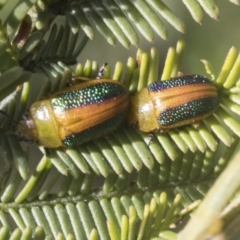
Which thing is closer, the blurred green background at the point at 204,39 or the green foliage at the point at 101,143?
the green foliage at the point at 101,143

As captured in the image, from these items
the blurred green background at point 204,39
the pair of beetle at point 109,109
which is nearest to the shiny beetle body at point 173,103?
the pair of beetle at point 109,109

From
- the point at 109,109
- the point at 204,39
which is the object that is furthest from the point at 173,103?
the point at 204,39

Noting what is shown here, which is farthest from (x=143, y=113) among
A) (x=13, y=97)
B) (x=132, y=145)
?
(x=13, y=97)

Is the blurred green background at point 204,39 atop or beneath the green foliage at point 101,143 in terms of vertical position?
beneath

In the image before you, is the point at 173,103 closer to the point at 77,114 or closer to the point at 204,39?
the point at 77,114

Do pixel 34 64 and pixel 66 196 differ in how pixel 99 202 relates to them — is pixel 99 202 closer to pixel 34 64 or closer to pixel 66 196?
pixel 66 196

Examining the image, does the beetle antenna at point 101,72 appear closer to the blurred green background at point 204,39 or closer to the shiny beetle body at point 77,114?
the shiny beetle body at point 77,114
